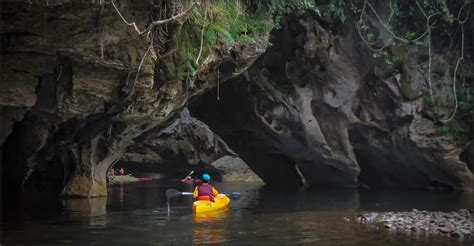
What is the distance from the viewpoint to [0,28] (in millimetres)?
9984

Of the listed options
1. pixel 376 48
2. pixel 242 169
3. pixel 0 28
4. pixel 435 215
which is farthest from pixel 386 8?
pixel 242 169

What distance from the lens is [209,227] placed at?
1148cm

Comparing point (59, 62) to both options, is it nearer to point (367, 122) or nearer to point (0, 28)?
point (0, 28)

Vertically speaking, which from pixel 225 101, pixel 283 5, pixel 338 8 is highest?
pixel 338 8

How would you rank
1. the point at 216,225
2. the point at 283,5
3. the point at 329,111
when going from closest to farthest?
1. the point at 216,225
2. the point at 283,5
3. the point at 329,111

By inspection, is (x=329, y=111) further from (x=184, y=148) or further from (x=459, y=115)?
(x=184, y=148)

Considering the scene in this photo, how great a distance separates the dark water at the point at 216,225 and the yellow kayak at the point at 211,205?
0.85 feet

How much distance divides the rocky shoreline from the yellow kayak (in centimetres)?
393

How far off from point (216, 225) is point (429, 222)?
465 cm

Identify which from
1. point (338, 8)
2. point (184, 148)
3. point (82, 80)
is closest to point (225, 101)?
point (338, 8)

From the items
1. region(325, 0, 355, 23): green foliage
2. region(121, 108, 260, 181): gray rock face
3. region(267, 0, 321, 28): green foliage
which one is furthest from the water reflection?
region(121, 108, 260, 181): gray rock face

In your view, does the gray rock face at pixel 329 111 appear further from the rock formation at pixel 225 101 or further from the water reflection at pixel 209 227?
the water reflection at pixel 209 227

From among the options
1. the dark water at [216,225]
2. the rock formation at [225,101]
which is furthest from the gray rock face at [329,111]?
the dark water at [216,225]

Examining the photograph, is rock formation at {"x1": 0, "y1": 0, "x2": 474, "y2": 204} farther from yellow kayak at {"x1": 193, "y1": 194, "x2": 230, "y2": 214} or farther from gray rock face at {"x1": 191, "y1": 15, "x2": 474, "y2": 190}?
yellow kayak at {"x1": 193, "y1": 194, "x2": 230, "y2": 214}
